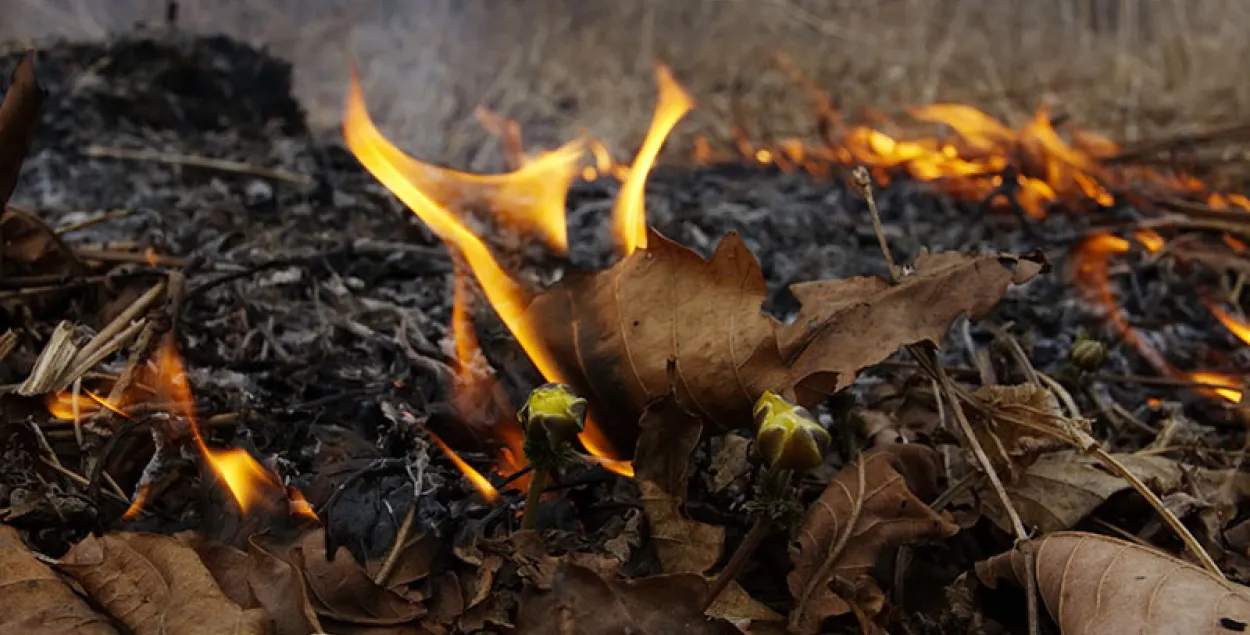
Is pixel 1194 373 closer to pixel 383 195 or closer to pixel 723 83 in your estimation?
pixel 383 195

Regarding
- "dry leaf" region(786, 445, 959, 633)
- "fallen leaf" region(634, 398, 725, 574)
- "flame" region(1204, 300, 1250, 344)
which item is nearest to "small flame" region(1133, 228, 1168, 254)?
"flame" region(1204, 300, 1250, 344)

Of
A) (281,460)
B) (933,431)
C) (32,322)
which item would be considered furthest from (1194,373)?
(32,322)

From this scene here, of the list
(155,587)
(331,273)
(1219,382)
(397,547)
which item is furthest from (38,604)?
(1219,382)

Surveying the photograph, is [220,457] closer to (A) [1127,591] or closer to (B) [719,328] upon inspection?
(B) [719,328]

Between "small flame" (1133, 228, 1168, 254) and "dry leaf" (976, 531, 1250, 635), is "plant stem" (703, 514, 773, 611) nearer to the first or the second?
"dry leaf" (976, 531, 1250, 635)

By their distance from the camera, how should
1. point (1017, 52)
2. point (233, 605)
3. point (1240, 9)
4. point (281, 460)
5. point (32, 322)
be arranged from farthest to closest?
point (1017, 52)
point (1240, 9)
point (32, 322)
point (281, 460)
point (233, 605)
